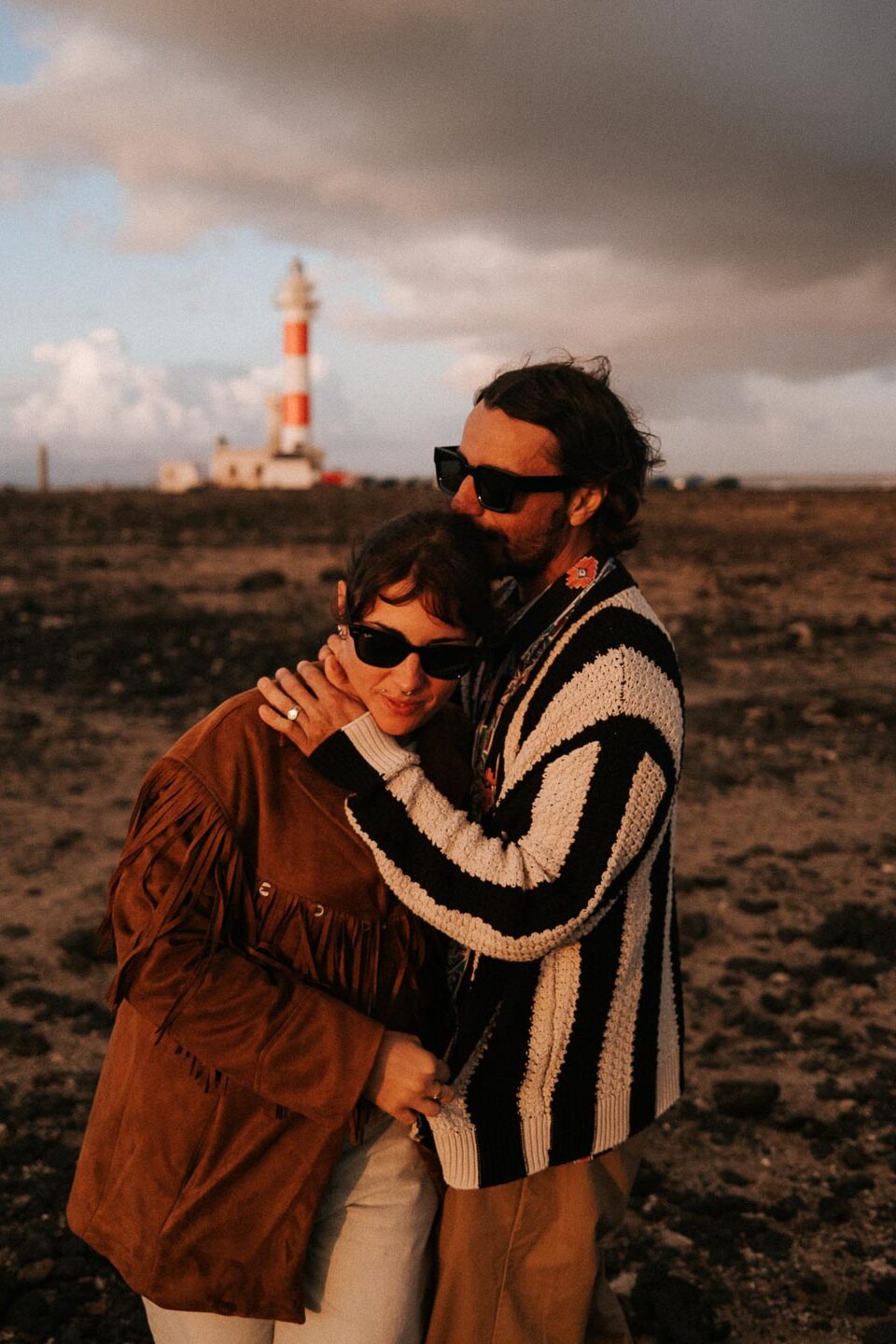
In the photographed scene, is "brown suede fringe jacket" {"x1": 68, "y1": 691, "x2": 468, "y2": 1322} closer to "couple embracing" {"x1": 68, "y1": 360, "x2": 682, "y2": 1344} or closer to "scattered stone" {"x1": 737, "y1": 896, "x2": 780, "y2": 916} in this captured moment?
"couple embracing" {"x1": 68, "y1": 360, "x2": 682, "y2": 1344}

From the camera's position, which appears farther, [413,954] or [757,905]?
[757,905]

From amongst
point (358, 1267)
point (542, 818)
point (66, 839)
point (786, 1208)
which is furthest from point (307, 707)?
point (66, 839)

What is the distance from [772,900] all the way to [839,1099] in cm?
201

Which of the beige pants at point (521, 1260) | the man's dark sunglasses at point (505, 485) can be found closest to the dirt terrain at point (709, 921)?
the man's dark sunglasses at point (505, 485)

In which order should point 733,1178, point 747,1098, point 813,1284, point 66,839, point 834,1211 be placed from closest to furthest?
point 813,1284, point 834,1211, point 733,1178, point 747,1098, point 66,839

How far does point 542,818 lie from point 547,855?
0.07 m

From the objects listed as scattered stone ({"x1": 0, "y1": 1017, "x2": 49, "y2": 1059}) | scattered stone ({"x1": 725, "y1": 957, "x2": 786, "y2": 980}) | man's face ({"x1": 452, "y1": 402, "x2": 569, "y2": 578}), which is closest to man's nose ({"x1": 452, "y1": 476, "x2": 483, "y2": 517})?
man's face ({"x1": 452, "y1": 402, "x2": 569, "y2": 578})

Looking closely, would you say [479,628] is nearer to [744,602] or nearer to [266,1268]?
[266,1268]

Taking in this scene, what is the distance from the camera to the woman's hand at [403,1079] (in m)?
2.17

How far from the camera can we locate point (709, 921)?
22.0 feet

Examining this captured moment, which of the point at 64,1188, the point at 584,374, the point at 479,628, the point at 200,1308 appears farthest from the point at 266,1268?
the point at 64,1188

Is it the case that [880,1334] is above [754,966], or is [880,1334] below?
below

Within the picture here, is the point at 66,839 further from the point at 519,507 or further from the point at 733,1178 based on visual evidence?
the point at 519,507

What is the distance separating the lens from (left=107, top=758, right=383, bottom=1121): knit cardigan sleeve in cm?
211
